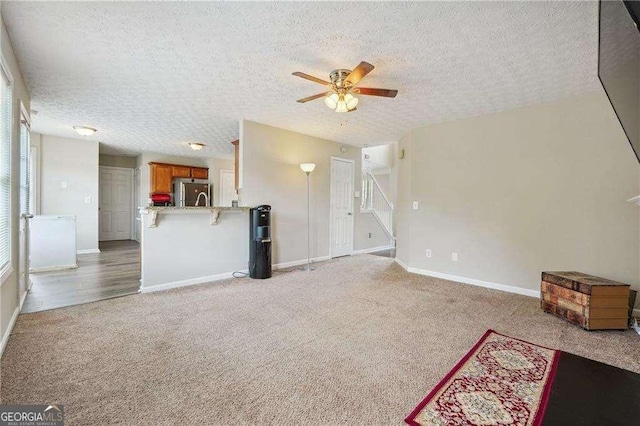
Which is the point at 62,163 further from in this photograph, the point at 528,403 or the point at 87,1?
the point at 528,403

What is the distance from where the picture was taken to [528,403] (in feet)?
5.08

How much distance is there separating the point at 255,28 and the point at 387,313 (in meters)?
2.80

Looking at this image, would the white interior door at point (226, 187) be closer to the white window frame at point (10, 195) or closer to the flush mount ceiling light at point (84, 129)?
the flush mount ceiling light at point (84, 129)

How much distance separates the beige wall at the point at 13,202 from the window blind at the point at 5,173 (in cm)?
10

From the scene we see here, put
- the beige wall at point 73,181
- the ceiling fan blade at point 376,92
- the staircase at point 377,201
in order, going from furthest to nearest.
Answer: the staircase at point 377,201 < the beige wall at point 73,181 < the ceiling fan blade at point 376,92

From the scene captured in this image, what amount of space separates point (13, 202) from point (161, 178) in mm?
5048

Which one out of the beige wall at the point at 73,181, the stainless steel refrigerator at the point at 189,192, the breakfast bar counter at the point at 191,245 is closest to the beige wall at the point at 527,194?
the breakfast bar counter at the point at 191,245

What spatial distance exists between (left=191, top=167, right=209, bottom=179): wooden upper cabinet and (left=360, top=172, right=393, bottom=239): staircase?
4.62 metres

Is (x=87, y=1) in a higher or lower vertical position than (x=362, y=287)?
higher

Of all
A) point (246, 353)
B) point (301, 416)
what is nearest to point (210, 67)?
point (246, 353)

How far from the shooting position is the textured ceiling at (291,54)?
74.3 inches

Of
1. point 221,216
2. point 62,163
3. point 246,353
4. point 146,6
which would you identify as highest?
point 146,6

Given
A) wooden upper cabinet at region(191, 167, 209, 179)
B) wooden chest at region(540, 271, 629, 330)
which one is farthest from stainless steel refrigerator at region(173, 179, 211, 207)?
wooden chest at region(540, 271, 629, 330)

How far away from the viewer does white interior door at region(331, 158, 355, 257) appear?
578cm
